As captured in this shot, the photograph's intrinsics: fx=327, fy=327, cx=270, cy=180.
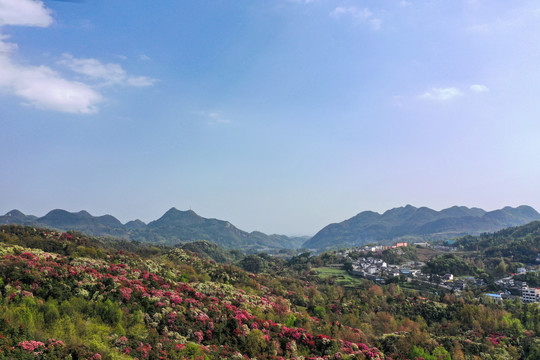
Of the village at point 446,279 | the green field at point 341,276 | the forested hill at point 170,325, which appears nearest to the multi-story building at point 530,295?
the village at point 446,279

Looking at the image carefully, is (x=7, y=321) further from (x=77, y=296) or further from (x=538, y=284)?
(x=538, y=284)

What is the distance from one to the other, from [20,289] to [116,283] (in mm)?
4752

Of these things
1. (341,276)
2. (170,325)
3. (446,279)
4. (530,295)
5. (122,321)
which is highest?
(122,321)

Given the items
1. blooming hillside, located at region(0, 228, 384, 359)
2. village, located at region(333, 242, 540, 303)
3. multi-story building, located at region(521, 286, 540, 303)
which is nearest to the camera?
blooming hillside, located at region(0, 228, 384, 359)

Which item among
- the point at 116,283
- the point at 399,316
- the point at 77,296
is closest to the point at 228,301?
the point at 116,283

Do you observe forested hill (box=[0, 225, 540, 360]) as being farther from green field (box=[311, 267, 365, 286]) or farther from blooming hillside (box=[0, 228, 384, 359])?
green field (box=[311, 267, 365, 286])

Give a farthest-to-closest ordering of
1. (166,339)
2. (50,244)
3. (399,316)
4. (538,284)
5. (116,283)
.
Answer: (538,284) → (399,316) → (50,244) → (116,283) → (166,339)

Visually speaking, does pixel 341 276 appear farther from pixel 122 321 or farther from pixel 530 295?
pixel 122 321

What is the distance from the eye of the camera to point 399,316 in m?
34.5

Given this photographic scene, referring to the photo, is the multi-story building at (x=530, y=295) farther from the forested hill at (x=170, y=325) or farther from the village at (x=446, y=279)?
the forested hill at (x=170, y=325)

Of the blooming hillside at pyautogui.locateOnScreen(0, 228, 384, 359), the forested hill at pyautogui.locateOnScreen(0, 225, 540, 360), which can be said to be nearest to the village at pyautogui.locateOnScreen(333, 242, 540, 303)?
the forested hill at pyautogui.locateOnScreen(0, 225, 540, 360)

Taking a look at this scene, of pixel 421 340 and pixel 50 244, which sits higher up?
pixel 50 244

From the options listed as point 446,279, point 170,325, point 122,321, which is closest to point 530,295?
point 446,279

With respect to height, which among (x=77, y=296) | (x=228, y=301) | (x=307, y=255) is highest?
(x=77, y=296)
